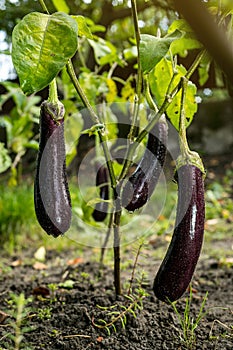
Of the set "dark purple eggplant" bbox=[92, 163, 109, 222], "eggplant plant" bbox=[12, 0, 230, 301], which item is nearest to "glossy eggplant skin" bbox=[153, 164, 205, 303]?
"eggplant plant" bbox=[12, 0, 230, 301]

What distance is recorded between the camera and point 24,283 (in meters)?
1.72

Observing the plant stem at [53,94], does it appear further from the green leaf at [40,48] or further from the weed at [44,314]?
A: the weed at [44,314]

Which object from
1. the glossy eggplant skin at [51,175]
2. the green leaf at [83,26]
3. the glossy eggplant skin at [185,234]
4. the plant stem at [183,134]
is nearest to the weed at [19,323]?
the glossy eggplant skin at [51,175]

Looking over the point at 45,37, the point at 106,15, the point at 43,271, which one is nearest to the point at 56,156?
the point at 45,37

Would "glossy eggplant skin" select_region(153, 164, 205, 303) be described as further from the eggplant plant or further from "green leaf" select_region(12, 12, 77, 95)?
"green leaf" select_region(12, 12, 77, 95)

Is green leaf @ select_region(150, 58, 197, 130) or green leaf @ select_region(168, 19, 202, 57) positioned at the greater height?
green leaf @ select_region(168, 19, 202, 57)

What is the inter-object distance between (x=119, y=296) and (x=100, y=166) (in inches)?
19.6

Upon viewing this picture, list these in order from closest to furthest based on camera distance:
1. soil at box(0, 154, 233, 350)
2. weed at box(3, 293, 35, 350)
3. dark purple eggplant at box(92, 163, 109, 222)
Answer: weed at box(3, 293, 35, 350) < soil at box(0, 154, 233, 350) < dark purple eggplant at box(92, 163, 109, 222)

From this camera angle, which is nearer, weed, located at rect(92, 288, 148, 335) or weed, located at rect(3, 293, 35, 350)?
weed, located at rect(3, 293, 35, 350)

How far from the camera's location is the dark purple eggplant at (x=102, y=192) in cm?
160

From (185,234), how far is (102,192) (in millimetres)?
711

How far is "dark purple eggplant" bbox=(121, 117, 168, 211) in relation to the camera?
108cm

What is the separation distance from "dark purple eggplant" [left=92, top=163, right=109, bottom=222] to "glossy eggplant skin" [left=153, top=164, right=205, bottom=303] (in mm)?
616

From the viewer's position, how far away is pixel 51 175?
0.98 metres
